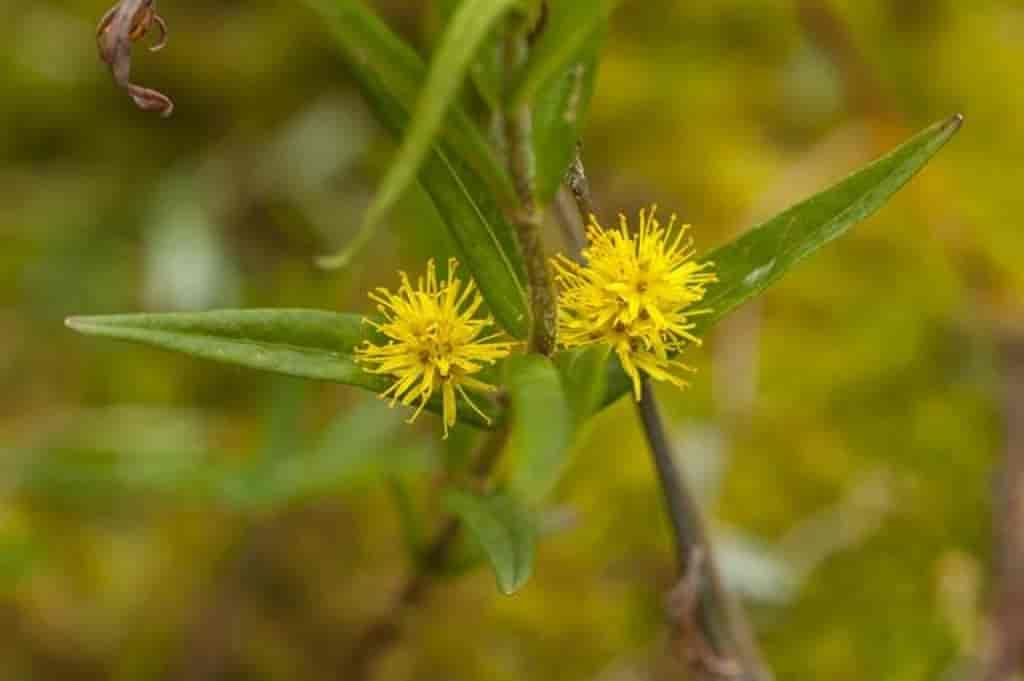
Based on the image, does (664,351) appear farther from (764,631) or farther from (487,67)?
(764,631)

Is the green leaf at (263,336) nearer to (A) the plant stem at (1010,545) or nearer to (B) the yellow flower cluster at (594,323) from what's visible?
(B) the yellow flower cluster at (594,323)

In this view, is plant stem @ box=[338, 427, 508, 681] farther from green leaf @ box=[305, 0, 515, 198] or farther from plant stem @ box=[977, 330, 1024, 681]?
plant stem @ box=[977, 330, 1024, 681]

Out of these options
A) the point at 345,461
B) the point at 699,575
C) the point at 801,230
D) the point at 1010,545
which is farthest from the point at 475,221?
the point at 1010,545

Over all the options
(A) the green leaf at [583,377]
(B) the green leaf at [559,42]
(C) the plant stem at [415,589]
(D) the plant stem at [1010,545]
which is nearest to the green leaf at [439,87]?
(B) the green leaf at [559,42]

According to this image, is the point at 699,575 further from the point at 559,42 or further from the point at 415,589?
the point at 559,42

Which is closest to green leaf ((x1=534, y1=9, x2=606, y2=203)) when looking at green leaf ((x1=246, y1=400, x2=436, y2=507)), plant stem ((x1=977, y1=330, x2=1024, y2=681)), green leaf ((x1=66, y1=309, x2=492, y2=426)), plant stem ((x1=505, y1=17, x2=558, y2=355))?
plant stem ((x1=505, y1=17, x2=558, y2=355))

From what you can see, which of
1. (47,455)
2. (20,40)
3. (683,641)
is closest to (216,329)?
(683,641)

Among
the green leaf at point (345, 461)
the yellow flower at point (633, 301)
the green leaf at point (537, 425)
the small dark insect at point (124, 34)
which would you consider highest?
the green leaf at point (345, 461)
